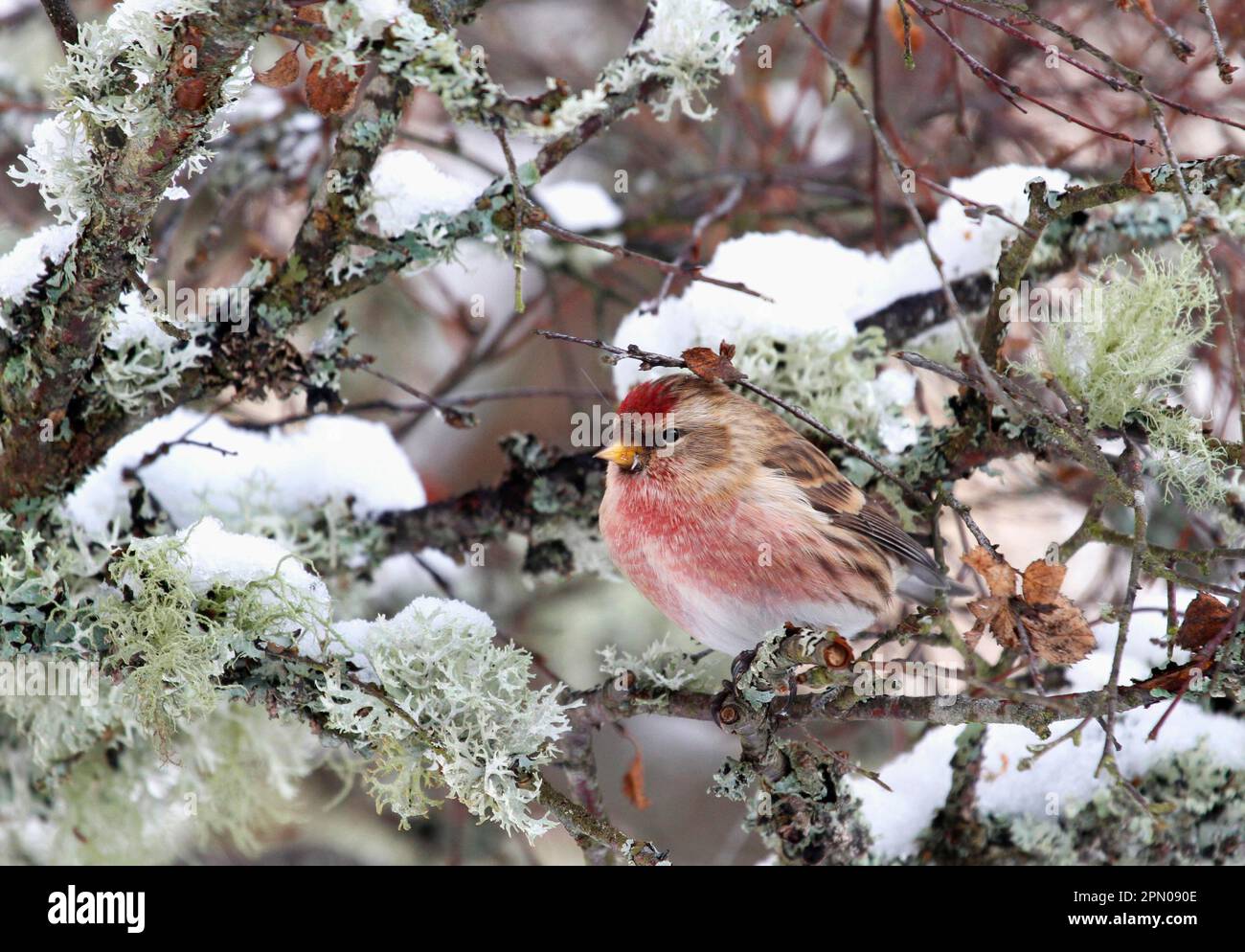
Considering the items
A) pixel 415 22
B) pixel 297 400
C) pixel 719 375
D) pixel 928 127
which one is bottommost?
pixel 719 375

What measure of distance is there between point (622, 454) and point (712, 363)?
47cm

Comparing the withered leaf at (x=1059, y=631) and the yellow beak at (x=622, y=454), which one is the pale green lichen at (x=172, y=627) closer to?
the yellow beak at (x=622, y=454)

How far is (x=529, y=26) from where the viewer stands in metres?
5.20

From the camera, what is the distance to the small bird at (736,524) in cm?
222

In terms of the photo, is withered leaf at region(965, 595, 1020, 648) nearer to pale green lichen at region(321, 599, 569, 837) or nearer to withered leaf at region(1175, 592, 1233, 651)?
withered leaf at region(1175, 592, 1233, 651)

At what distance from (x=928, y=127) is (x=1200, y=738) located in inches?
103

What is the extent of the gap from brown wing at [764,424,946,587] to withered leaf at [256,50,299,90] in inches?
46.6

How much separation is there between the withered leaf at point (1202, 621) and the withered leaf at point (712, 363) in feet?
2.68

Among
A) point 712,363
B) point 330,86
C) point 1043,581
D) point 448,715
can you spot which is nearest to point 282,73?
point 330,86

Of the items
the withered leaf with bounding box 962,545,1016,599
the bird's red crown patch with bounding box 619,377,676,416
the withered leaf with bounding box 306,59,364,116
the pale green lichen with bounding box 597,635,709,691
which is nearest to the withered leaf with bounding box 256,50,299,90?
the withered leaf with bounding box 306,59,364,116

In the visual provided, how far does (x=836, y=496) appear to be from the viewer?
239 cm
